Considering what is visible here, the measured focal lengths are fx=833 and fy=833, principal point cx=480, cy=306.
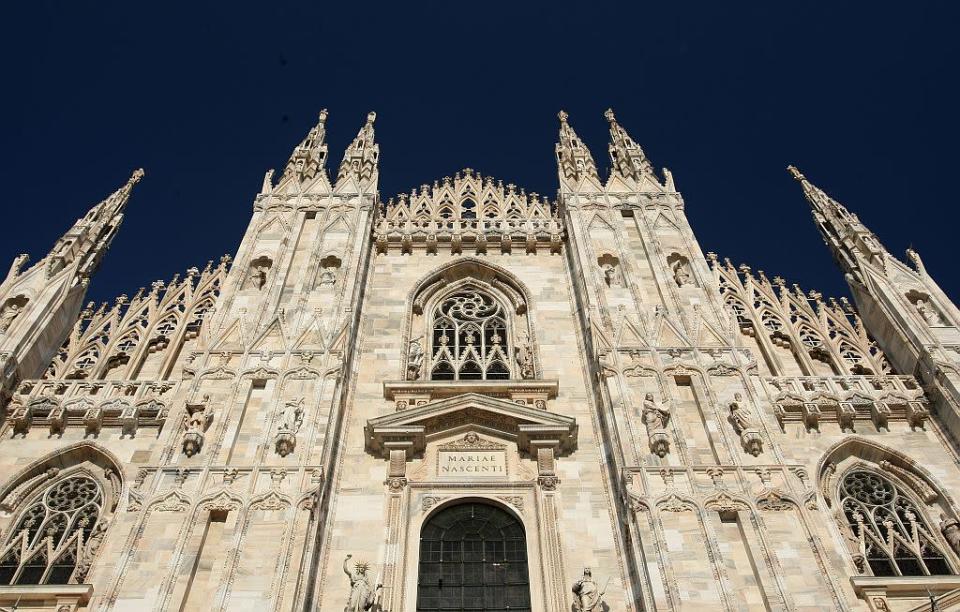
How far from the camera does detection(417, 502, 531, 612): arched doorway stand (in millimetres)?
12508

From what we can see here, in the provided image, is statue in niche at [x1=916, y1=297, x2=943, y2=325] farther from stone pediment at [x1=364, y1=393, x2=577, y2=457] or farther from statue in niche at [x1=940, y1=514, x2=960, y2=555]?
stone pediment at [x1=364, y1=393, x2=577, y2=457]

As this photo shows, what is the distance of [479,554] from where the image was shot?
1314cm

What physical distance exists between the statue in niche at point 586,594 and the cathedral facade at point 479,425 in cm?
4

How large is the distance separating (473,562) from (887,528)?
6817mm

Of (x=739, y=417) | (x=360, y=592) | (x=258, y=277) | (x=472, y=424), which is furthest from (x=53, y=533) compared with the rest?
(x=739, y=417)

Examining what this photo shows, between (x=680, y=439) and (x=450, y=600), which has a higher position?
(x=680, y=439)

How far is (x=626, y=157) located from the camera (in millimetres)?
22797

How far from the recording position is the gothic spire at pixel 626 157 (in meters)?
21.9

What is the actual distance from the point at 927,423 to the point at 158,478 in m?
13.2

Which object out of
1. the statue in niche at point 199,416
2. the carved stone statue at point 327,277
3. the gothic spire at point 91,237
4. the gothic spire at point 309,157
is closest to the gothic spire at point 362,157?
the gothic spire at point 309,157

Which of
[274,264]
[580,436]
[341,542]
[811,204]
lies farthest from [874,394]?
[274,264]

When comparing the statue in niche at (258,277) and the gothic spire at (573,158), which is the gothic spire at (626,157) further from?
the statue in niche at (258,277)

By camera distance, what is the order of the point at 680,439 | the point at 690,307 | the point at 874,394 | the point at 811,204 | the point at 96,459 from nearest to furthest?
the point at 680,439
the point at 96,459
the point at 874,394
the point at 690,307
the point at 811,204

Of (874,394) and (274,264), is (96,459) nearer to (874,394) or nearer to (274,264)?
(274,264)
